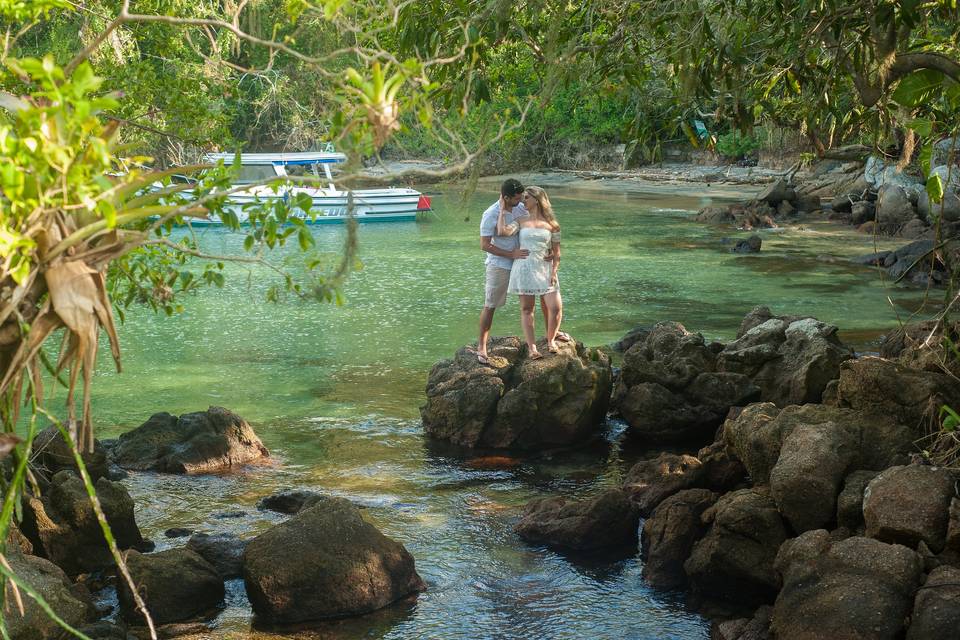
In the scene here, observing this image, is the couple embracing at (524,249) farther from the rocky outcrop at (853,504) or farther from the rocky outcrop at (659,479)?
the rocky outcrop at (853,504)

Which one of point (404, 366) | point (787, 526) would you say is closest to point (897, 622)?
point (787, 526)

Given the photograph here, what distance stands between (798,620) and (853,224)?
23.2 meters

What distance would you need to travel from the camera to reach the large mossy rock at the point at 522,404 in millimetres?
8977

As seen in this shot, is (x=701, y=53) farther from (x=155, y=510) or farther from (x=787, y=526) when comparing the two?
(x=155, y=510)

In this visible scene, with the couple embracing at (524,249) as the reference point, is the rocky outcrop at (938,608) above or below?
below

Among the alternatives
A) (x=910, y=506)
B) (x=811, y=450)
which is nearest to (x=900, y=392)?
(x=811, y=450)

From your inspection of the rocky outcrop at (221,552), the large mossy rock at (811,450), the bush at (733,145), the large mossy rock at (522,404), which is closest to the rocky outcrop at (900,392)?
the large mossy rock at (811,450)

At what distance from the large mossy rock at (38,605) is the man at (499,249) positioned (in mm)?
4419

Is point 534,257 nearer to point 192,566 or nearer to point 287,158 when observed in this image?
point 192,566

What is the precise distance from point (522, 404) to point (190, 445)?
2.65 meters

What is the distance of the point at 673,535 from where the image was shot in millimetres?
6371

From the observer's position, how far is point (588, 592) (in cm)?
626

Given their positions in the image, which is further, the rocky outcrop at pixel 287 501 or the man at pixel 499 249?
the man at pixel 499 249

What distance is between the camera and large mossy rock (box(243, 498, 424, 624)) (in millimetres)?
5867
